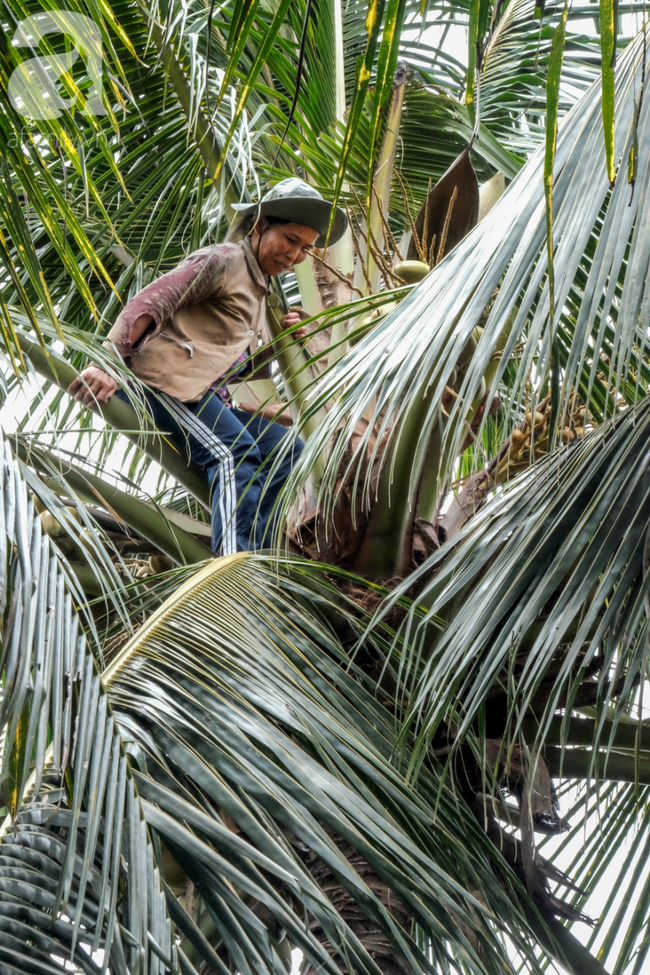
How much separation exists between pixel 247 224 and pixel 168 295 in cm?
44

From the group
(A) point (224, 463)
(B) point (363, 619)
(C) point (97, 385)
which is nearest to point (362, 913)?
(B) point (363, 619)

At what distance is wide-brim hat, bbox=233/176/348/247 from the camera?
2875mm

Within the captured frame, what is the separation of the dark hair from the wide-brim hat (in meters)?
0.01

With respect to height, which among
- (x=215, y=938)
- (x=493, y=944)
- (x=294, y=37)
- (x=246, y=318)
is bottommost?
(x=215, y=938)

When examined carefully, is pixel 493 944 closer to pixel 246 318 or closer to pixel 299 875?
pixel 299 875

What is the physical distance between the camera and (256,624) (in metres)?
1.98

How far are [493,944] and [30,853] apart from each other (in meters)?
0.80

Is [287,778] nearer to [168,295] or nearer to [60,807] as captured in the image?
[60,807]

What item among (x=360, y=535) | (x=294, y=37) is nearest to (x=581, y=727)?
(x=360, y=535)

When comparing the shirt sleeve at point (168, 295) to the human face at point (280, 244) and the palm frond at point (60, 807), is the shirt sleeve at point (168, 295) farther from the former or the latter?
the palm frond at point (60, 807)

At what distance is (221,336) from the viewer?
294 cm

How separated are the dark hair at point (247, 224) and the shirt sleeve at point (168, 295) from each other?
0.19 m

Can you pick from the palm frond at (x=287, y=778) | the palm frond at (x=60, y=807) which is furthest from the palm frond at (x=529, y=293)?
the palm frond at (x=60, y=807)

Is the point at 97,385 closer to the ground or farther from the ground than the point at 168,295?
closer to the ground
